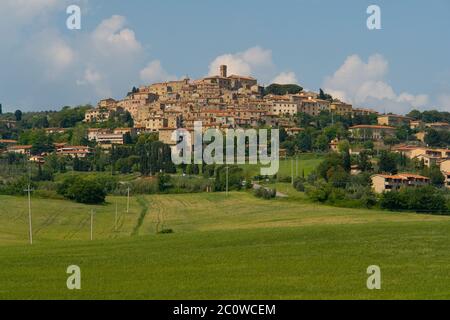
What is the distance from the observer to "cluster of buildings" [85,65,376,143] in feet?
405

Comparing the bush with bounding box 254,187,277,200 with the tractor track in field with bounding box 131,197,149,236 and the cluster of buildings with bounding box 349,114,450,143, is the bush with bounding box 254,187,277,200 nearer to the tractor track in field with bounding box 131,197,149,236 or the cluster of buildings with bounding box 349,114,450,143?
the tractor track in field with bounding box 131,197,149,236

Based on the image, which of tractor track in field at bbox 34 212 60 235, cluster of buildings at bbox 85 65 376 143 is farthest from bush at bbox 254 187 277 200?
cluster of buildings at bbox 85 65 376 143

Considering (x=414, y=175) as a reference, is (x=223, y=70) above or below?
above

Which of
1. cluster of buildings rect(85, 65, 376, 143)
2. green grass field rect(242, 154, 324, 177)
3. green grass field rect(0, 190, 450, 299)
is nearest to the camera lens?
green grass field rect(0, 190, 450, 299)

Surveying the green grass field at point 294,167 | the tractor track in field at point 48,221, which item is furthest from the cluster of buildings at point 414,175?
the tractor track in field at point 48,221

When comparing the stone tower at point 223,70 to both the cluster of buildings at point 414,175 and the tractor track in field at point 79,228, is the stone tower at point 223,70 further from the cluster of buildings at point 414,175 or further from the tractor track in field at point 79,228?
the tractor track in field at point 79,228

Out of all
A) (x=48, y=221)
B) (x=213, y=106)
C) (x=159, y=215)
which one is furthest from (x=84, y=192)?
(x=213, y=106)

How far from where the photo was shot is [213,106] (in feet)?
450

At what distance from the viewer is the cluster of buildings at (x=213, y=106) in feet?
405

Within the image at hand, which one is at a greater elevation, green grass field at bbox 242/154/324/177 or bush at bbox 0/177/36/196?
green grass field at bbox 242/154/324/177

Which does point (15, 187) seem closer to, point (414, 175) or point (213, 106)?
point (414, 175)

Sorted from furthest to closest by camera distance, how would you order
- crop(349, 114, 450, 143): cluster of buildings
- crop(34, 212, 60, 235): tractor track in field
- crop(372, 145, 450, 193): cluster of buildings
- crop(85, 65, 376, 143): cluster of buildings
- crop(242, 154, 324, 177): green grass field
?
crop(85, 65, 376, 143): cluster of buildings → crop(349, 114, 450, 143): cluster of buildings → crop(242, 154, 324, 177): green grass field → crop(372, 145, 450, 193): cluster of buildings → crop(34, 212, 60, 235): tractor track in field

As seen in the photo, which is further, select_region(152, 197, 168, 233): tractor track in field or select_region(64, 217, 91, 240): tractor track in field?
select_region(152, 197, 168, 233): tractor track in field
